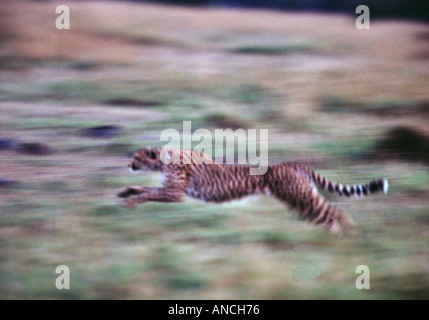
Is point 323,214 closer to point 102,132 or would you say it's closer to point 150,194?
point 150,194

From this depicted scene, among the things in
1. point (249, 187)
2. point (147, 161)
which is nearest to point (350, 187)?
point (249, 187)

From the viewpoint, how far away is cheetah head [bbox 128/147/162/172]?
107 inches

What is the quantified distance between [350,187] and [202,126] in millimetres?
797

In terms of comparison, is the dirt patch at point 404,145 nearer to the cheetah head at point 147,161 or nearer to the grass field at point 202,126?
the grass field at point 202,126

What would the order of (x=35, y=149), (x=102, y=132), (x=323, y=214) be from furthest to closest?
(x=102, y=132) < (x=35, y=149) < (x=323, y=214)

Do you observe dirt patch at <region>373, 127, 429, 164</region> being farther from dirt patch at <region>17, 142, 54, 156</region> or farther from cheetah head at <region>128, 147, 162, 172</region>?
dirt patch at <region>17, 142, 54, 156</region>

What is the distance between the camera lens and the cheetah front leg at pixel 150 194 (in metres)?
2.62

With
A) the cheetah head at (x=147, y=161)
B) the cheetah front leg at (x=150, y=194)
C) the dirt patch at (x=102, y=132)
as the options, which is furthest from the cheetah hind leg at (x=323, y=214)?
the dirt patch at (x=102, y=132)

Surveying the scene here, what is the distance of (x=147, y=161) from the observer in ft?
8.95

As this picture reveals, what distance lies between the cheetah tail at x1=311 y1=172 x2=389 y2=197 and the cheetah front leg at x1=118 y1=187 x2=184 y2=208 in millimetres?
624

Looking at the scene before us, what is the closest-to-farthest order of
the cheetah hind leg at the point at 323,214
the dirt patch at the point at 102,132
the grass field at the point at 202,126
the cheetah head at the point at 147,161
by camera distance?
1. the grass field at the point at 202,126
2. the cheetah hind leg at the point at 323,214
3. the cheetah head at the point at 147,161
4. the dirt patch at the point at 102,132

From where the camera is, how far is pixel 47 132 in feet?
9.42
